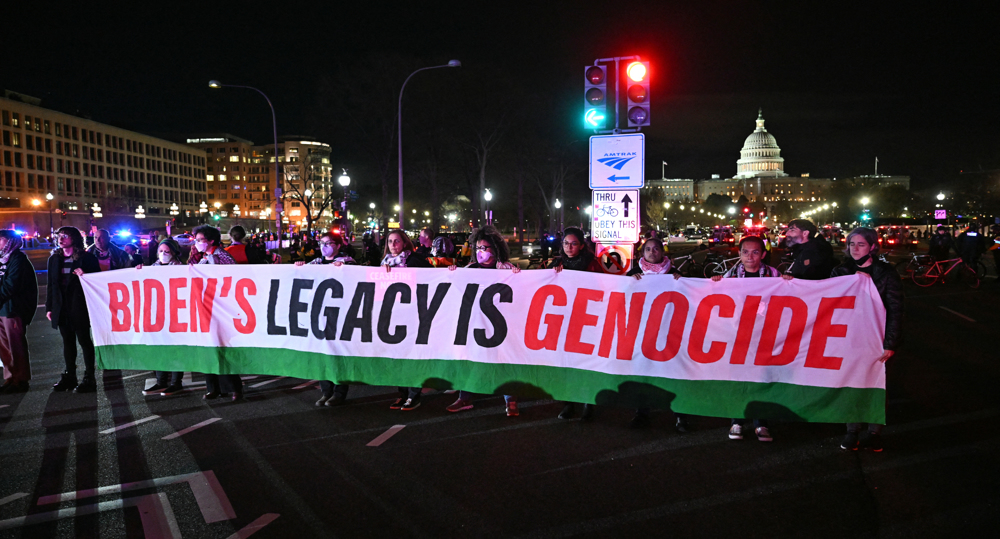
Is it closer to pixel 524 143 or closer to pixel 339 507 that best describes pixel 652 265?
pixel 339 507

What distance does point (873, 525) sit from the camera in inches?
156

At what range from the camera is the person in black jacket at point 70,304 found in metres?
7.26

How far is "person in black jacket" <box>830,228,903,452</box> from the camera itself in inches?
203

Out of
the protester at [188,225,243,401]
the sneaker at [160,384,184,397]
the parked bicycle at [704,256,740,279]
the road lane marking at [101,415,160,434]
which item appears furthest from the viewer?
the parked bicycle at [704,256,740,279]

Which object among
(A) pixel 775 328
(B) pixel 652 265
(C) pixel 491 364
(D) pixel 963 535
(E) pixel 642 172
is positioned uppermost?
(E) pixel 642 172

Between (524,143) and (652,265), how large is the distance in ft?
118

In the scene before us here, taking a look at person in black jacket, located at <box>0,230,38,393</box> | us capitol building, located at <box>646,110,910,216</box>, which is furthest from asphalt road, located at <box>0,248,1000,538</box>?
us capitol building, located at <box>646,110,910,216</box>

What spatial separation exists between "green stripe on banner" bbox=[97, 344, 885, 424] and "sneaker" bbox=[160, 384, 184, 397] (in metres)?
0.22

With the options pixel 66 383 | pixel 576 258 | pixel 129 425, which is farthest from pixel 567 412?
pixel 66 383

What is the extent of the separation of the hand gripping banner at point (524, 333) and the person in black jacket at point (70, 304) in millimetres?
164

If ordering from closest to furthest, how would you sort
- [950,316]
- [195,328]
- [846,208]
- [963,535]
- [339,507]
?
[963,535]
[339,507]
[195,328]
[950,316]
[846,208]

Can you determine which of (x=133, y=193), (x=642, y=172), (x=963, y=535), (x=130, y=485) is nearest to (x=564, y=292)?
(x=963, y=535)

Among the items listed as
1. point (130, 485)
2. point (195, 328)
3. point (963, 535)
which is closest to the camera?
point (963, 535)

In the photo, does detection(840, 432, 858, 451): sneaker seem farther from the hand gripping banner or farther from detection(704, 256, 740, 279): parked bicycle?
detection(704, 256, 740, 279): parked bicycle
